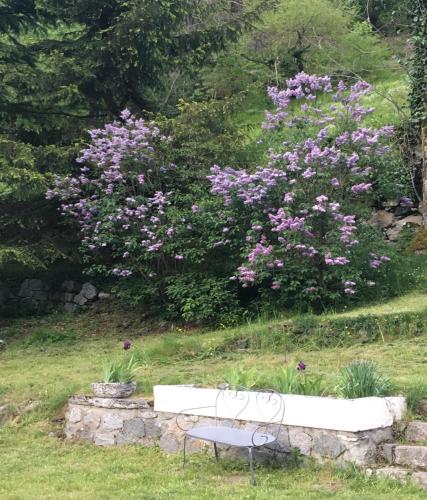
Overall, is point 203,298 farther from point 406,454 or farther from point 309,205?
point 406,454

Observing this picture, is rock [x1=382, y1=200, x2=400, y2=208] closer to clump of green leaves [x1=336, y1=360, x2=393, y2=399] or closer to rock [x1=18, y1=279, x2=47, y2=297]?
rock [x1=18, y1=279, x2=47, y2=297]

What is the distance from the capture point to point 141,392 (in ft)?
20.6

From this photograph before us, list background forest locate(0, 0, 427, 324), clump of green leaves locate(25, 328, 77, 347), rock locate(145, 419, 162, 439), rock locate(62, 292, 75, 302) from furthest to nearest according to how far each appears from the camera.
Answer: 1. rock locate(62, 292, 75, 302)
2. clump of green leaves locate(25, 328, 77, 347)
3. background forest locate(0, 0, 427, 324)
4. rock locate(145, 419, 162, 439)

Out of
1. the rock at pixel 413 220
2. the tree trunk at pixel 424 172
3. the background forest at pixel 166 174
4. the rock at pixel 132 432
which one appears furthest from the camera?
the rock at pixel 413 220

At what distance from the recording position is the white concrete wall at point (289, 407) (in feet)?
15.3

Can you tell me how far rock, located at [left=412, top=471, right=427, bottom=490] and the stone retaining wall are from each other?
0.34 metres

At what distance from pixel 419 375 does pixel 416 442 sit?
131 centimetres

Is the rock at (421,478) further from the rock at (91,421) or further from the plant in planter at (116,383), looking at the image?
the rock at (91,421)

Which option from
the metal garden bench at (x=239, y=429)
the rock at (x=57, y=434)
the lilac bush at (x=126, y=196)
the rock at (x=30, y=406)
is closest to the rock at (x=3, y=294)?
the lilac bush at (x=126, y=196)

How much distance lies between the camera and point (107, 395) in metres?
6.10

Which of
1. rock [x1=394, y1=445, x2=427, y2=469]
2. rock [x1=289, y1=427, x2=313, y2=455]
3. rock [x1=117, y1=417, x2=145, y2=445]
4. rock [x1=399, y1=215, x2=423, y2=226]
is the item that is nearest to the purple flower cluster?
rock [x1=399, y1=215, x2=423, y2=226]

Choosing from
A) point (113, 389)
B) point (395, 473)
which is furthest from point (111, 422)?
point (395, 473)

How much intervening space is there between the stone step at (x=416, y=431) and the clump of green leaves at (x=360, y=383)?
0.31 metres

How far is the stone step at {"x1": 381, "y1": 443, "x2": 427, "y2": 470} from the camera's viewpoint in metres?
4.48
